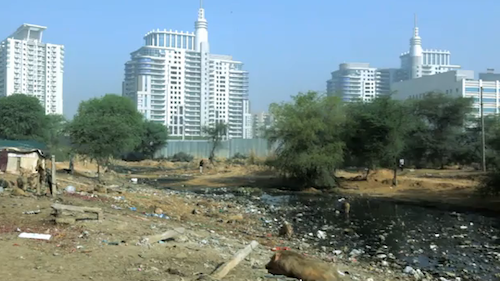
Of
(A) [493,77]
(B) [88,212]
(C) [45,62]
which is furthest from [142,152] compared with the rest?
(A) [493,77]

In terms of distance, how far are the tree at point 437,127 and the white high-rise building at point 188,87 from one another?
65851 millimetres

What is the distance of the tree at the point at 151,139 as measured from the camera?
7788 cm

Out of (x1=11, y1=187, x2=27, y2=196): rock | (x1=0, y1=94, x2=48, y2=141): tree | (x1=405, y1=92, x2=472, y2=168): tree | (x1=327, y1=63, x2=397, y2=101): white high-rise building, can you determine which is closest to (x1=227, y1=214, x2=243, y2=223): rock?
(x1=11, y1=187, x2=27, y2=196): rock

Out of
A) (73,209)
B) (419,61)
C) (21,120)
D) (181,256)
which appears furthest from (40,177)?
(419,61)

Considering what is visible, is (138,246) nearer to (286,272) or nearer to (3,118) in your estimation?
(286,272)

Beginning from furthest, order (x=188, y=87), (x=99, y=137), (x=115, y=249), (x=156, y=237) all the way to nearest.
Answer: (x=188, y=87) → (x=99, y=137) → (x=156, y=237) → (x=115, y=249)

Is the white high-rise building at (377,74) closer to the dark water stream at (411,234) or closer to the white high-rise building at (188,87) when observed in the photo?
the white high-rise building at (188,87)

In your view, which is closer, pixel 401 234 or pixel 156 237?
pixel 156 237

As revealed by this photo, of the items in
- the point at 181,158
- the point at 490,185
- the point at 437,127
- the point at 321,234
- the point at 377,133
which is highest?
the point at 437,127

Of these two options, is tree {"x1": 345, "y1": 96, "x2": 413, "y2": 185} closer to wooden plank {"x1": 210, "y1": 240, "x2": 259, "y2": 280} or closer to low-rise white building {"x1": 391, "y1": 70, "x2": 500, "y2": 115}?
wooden plank {"x1": 210, "y1": 240, "x2": 259, "y2": 280}

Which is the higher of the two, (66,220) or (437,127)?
(437,127)

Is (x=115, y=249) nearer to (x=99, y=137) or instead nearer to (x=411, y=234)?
(x=411, y=234)

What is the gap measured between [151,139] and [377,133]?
160ft

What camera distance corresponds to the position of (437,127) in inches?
1993
